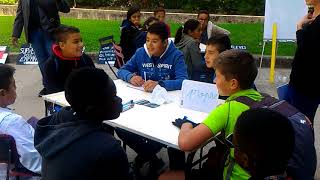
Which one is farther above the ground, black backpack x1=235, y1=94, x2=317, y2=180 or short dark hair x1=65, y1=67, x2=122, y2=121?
short dark hair x1=65, y1=67, x2=122, y2=121

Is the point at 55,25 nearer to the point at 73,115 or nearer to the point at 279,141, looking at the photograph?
the point at 73,115

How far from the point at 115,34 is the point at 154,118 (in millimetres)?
7446

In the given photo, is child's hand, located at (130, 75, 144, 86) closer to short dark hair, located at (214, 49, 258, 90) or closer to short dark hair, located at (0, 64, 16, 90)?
short dark hair, located at (0, 64, 16, 90)

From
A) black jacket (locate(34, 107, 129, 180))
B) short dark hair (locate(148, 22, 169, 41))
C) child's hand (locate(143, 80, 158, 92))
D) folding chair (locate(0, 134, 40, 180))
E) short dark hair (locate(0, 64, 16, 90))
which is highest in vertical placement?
short dark hair (locate(148, 22, 169, 41))

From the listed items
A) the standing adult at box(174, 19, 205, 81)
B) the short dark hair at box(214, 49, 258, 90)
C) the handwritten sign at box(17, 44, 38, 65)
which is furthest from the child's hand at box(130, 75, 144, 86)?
the handwritten sign at box(17, 44, 38, 65)

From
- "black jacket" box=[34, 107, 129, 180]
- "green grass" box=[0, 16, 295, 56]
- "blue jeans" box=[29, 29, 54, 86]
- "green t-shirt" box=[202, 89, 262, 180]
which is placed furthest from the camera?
"green grass" box=[0, 16, 295, 56]

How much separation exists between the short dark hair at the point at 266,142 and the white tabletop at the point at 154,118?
1.03 meters

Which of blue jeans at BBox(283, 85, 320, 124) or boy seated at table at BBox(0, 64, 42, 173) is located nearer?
boy seated at table at BBox(0, 64, 42, 173)

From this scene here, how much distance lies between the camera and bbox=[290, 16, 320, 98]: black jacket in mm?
3412

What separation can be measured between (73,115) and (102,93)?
0.23 metres

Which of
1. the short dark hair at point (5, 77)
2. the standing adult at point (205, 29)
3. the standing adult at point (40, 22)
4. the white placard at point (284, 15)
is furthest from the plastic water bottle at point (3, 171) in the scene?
the white placard at point (284, 15)

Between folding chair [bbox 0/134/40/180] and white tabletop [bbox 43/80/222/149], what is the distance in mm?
642

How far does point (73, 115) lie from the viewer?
2080mm

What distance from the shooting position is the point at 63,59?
4016mm
